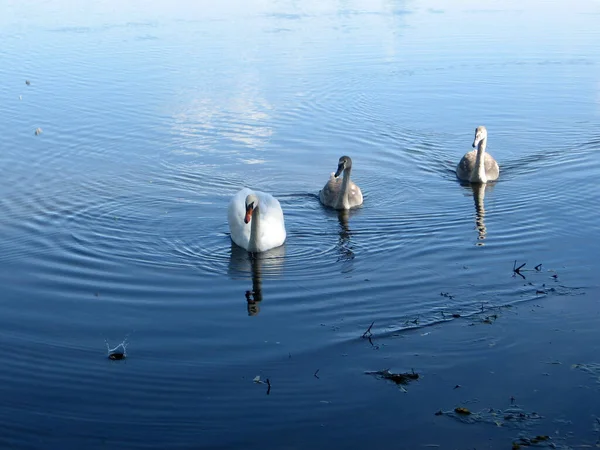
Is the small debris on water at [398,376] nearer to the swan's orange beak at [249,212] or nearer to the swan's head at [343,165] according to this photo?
the swan's orange beak at [249,212]

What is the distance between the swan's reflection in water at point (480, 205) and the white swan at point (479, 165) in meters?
0.15

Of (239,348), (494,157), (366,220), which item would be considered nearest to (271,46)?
(494,157)

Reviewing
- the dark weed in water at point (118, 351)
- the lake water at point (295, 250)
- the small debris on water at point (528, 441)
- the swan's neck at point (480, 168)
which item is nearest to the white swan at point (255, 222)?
the lake water at point (295, 250)

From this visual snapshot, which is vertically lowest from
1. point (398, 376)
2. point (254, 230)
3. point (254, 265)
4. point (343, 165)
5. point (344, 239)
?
point (398, 376)

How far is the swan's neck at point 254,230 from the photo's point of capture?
13.9m

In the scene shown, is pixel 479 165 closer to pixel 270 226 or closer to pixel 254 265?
pixel 270 226

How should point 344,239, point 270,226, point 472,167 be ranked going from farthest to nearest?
1. point 472,167
2. point 344,239
3. point 270,226

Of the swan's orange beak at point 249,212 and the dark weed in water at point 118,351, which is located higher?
the swan's orange beak at point 249,212

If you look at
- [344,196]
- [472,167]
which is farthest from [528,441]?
[472,167]

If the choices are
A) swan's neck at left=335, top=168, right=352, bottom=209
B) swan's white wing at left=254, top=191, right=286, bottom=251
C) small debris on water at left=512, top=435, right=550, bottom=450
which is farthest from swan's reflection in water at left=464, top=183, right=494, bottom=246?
small debris on water at left=512, top=435, right=550, bottom=450

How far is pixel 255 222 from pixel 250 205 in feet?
0.84

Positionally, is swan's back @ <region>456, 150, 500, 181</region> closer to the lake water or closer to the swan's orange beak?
the lake water

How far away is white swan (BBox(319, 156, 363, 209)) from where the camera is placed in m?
16.2

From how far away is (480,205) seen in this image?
16.5 m
